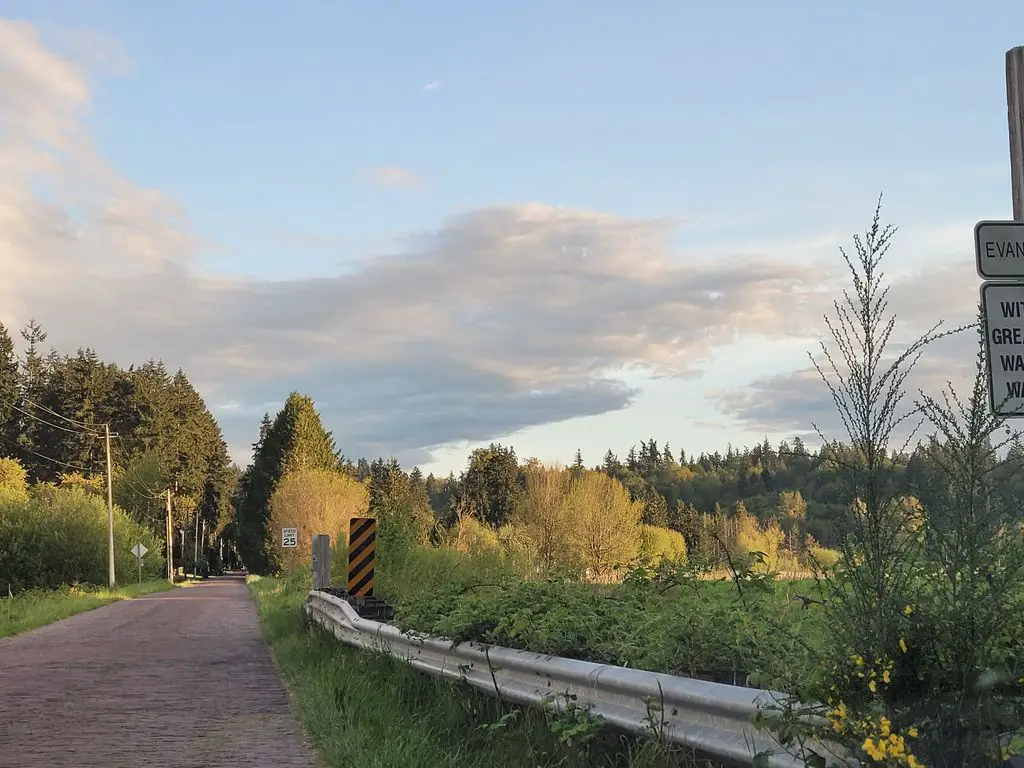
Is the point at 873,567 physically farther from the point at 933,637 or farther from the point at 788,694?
the point at 788,694

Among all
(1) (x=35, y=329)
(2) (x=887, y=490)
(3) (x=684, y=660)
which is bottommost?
(3) (x=684, y=660)

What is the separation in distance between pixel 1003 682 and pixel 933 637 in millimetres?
304

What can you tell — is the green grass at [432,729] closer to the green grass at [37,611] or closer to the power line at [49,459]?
the green grass at [37,611]

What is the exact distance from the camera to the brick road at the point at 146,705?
24.8 ft

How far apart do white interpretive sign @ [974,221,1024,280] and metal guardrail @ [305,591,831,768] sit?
2.40 m

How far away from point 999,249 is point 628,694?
2.87 meters

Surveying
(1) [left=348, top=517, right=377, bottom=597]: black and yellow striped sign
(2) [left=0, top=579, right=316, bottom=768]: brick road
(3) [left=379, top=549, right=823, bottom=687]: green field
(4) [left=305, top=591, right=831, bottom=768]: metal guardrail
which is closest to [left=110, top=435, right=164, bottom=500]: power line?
(2) [left=0, top=579, right=316, bottom=768]: brick road

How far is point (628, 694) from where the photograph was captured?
5.15 meters

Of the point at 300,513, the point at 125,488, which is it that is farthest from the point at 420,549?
the point at 125,488

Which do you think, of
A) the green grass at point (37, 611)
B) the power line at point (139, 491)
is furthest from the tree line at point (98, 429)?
the green grass at point (37, 611)

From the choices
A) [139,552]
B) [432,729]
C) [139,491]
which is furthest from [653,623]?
[139,491]

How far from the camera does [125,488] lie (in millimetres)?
93625

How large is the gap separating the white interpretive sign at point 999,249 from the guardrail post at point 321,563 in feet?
49.3

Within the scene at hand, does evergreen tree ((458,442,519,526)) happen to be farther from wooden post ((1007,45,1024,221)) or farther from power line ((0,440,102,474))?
wooden post ((1007,45,1024,221))
